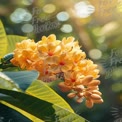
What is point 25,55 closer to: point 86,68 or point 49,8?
point 86,68

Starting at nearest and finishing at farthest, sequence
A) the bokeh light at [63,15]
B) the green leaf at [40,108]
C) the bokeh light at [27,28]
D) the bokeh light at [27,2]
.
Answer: the green leaf at [40,108]
the bokeh light at [63,15]
the bokeh light at [27,2]
the bokeh light at [27,28]

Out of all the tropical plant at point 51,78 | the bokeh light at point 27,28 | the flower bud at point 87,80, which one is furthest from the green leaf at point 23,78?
the bokeh light at point 27,28

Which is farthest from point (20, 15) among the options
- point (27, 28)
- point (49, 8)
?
point (49, 8)

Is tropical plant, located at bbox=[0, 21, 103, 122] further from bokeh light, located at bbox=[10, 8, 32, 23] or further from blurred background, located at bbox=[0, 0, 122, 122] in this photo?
bokeh light, located at bbox=[10, 8, 32, 23]

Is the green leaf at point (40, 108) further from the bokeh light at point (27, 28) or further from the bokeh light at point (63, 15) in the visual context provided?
the bokeh light at point (27, 28)

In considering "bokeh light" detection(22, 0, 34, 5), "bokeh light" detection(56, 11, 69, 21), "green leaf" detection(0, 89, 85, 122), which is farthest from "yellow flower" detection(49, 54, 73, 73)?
"bokeh light" detection(22, 0, 34, 5)
